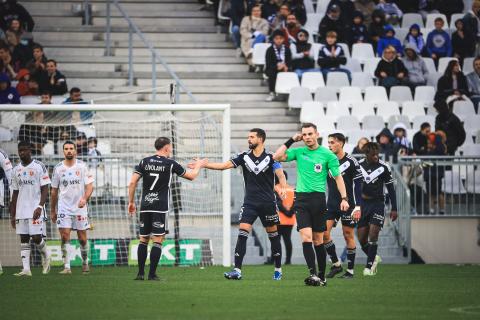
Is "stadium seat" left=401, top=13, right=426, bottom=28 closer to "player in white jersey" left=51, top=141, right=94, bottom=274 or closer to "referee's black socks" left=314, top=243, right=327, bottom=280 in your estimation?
"player in white jersey" left=51, top=141, right=94, bottom=274

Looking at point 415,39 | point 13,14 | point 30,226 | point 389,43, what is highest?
point 13,14

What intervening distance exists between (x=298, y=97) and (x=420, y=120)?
9.48 feet

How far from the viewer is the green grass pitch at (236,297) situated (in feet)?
38.1

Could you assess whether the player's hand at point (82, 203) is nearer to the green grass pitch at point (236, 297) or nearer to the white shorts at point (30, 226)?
the white shorts at point (30, 226)

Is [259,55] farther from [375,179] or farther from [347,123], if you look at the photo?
[375,179]

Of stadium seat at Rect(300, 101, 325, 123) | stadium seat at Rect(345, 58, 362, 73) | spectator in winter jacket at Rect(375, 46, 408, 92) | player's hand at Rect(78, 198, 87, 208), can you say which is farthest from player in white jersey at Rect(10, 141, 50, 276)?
stadium seat at Rect(345, 58, 362, 73)

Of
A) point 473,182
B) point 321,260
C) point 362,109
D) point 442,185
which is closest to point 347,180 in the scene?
point 321,260

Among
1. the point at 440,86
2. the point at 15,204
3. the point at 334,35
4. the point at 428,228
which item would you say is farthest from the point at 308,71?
the point at 15,204

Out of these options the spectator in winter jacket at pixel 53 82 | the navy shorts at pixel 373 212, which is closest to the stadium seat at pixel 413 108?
the spectator in winter jacket at pixel 53 82

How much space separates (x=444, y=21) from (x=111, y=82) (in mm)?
9066

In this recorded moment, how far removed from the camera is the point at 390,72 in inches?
1056

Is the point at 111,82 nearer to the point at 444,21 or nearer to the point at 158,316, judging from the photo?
the point at 444,21

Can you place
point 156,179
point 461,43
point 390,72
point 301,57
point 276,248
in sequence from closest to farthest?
point 156,179, point 276,248, point 301,57, point 390,72, point 461,43

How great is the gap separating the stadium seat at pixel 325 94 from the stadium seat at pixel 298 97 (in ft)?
0.93
